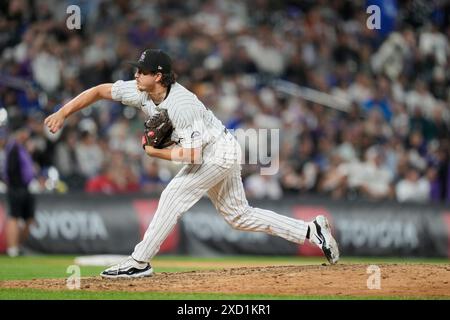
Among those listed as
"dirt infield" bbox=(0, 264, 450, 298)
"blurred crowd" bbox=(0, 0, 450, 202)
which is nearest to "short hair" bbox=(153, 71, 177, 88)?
"dirt infield" bbox=(0, 264, 450, 298)

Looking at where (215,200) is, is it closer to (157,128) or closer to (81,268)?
(157,128)

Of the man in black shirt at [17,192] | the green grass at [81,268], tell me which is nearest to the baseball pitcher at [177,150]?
the green grass at [81,268]

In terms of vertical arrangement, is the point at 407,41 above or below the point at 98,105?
above

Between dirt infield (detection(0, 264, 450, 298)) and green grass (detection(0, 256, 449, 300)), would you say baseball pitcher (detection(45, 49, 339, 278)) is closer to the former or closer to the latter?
dirt infield (detection(0, 264, 450, 298))

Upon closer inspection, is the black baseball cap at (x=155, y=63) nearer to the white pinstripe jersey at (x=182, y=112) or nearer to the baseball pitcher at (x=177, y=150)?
the baseball pitcher at (x=177, y=150)

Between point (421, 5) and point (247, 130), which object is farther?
point (421, 5)
